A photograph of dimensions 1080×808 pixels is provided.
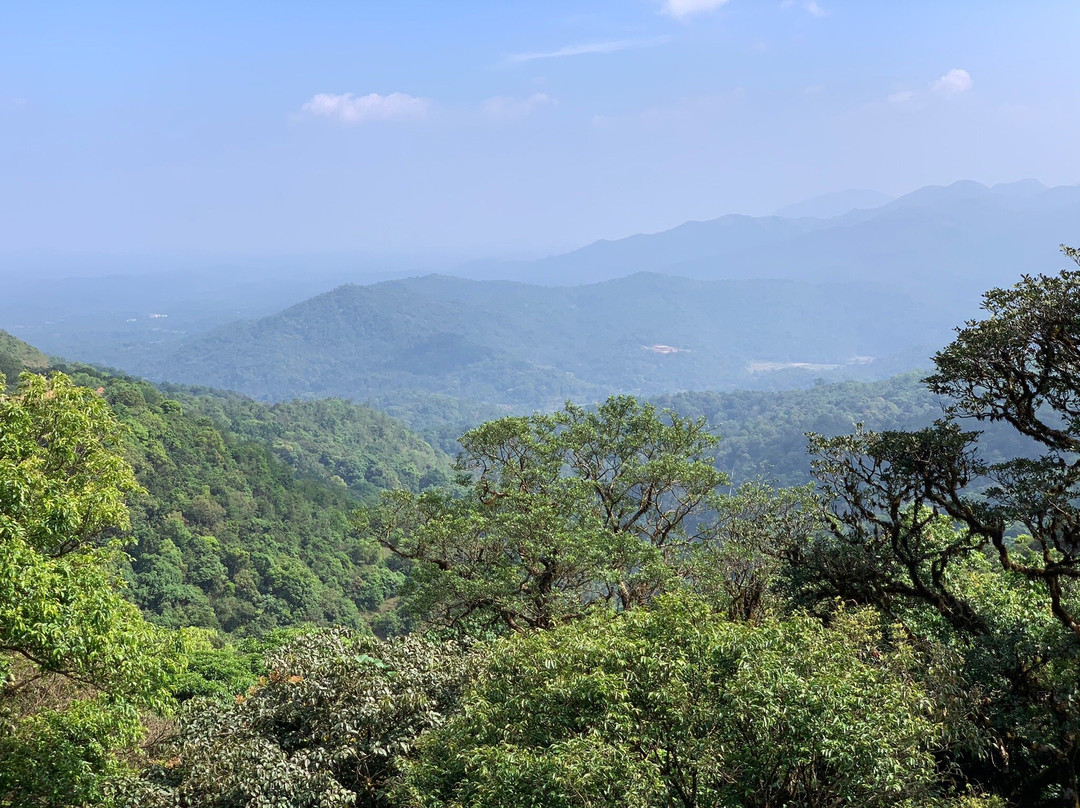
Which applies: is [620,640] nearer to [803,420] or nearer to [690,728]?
[690,728]

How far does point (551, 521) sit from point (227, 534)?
148ft

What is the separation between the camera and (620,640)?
284 inches

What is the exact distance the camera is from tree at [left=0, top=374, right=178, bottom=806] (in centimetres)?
738

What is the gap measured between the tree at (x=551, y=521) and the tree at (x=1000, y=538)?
3.89 metres

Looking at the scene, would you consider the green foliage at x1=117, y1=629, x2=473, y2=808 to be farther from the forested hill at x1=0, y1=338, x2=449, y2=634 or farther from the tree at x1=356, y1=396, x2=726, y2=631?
the forested hill at x1=0, y1=338, x2=449, y2=634

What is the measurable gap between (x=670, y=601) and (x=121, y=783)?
629 cm

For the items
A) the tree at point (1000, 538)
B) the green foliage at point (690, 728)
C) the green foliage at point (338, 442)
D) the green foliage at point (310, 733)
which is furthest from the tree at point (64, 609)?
the green foliage at point (338, 442)

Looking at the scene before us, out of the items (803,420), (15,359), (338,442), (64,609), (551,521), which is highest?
(15,359)

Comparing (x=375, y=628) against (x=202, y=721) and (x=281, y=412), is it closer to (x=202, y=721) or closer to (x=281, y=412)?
(x=202, y=721)

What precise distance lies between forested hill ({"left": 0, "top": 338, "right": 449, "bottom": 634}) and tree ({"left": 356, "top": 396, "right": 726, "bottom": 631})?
2815cm

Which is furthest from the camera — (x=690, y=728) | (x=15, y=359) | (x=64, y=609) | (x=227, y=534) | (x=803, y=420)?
(x=803, y=420)

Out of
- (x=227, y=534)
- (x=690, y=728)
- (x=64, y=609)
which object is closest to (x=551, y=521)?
(x=690, y=728)

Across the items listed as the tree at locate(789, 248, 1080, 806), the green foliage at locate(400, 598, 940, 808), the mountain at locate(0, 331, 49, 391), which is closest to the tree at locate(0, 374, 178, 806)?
the green foliage at locate(400, 598, 940, 808)

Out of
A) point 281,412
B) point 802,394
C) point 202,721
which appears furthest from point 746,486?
point 802,394
